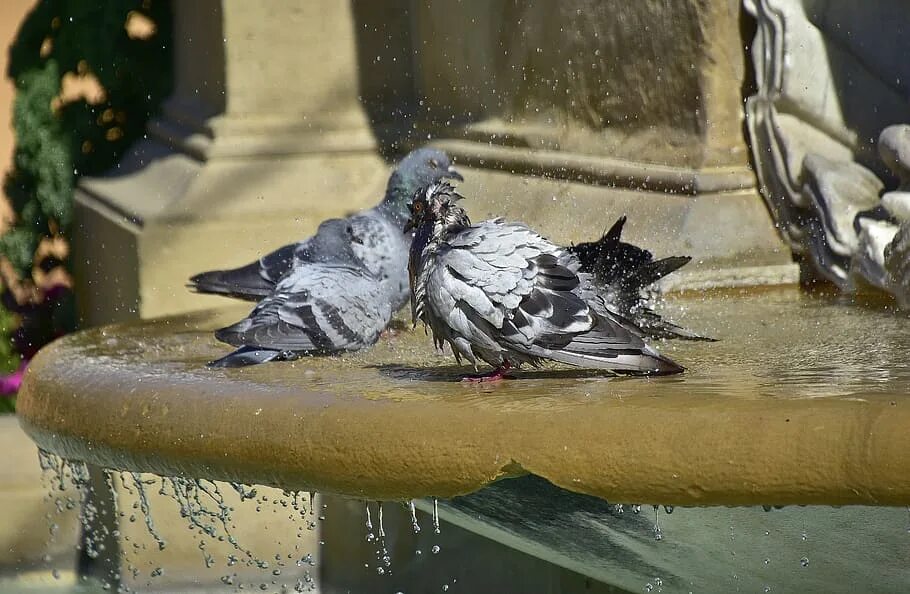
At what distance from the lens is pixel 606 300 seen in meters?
2.60

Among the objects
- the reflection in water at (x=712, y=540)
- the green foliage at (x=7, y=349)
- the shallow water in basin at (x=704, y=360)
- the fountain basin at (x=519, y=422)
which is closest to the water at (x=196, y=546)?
the shallow water in basin at (x=704, y=360)

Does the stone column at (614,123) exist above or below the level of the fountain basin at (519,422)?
above

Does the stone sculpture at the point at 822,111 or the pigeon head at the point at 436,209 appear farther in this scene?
the stone sculpture at the point at 822,111

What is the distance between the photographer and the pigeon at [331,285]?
2.92 m

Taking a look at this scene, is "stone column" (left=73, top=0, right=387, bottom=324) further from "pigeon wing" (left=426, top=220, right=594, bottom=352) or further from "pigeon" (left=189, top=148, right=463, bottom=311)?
"pigeon wing" (left=426, top=220, right=594, bottom=352)

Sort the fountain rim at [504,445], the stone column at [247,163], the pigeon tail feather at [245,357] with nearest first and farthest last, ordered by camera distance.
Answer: the fountain rim at [504,445], the pigeon tail feather at [245,357], the stone column at [247,163]

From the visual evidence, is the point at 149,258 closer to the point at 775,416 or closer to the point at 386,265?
the point at 386,265

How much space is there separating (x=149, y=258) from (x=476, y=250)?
251cm

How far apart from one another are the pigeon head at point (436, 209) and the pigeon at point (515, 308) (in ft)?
0.18

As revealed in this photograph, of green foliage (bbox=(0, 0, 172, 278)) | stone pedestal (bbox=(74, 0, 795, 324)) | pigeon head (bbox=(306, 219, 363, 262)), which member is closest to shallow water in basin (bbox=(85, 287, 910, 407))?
pigeon head (bbox=(306, 219, 363, 262))

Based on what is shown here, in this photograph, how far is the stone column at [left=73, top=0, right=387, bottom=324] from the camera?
4664 millimetres

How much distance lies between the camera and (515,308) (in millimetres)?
2344

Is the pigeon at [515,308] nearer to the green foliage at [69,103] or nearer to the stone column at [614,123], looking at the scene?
the stone column at [614,123]

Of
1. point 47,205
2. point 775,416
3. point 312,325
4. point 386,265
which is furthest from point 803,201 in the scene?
point 47,205
